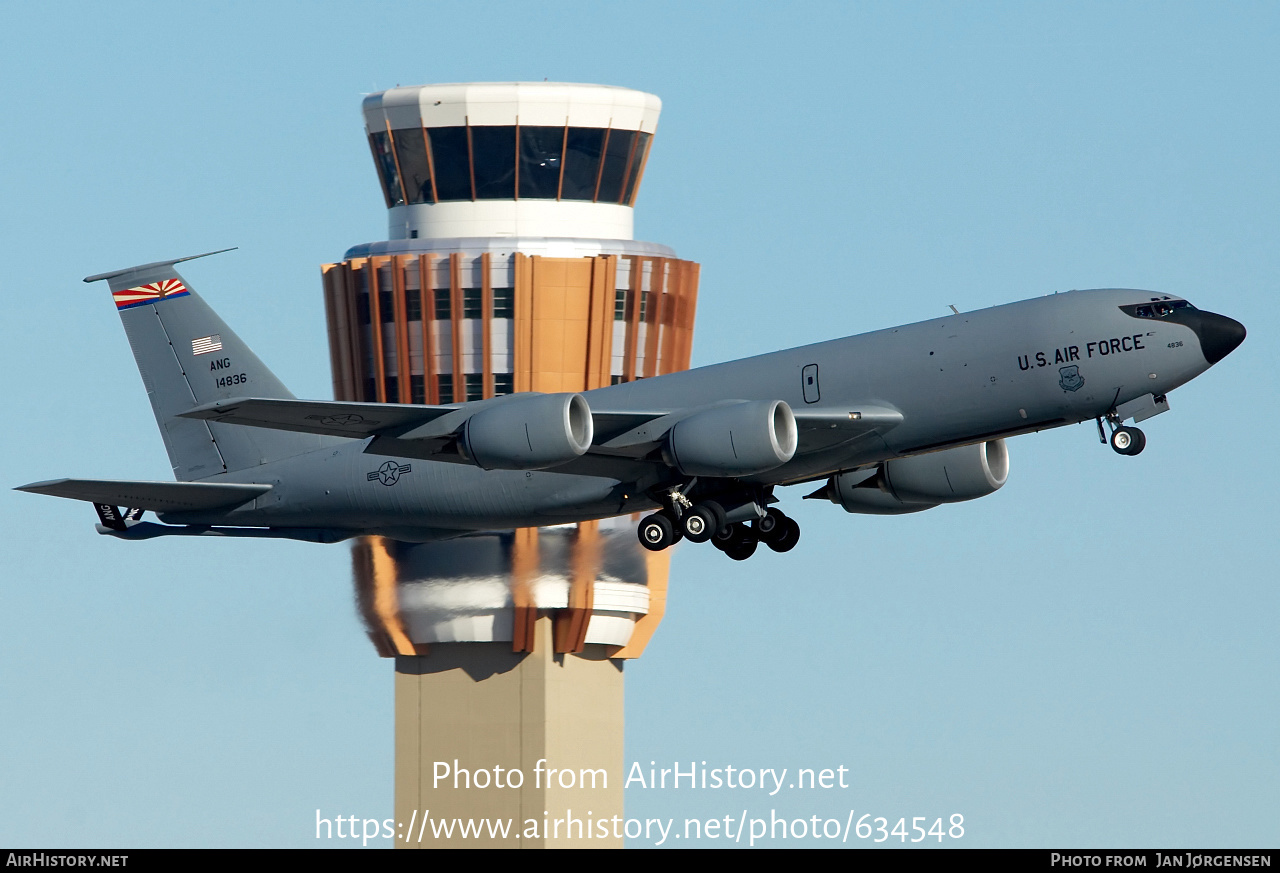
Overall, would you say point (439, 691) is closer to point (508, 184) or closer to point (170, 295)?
point (508, 184)

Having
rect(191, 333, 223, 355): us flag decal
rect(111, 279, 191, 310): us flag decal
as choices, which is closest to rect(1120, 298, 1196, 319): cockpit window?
rect(191, 333, 223, 355): us flag decal

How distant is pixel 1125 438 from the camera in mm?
48688

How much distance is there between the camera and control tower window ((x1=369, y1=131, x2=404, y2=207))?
88312 millimetres

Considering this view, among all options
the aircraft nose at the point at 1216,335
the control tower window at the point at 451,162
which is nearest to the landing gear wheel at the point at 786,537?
the aircraft nose at the point at 1216,335

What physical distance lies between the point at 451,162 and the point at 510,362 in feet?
29.3

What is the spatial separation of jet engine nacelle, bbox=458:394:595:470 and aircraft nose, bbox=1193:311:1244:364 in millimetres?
13549

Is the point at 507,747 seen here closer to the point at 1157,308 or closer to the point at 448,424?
the point at 448,424

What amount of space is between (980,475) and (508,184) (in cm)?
3627

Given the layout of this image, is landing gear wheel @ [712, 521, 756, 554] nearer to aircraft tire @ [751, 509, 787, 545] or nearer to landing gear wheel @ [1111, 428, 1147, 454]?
aircraft tire @ [751, 509, 787, 545]

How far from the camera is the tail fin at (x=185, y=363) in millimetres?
58969

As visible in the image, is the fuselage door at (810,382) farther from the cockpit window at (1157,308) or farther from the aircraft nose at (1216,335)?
the aircraft nose at (1216,335)

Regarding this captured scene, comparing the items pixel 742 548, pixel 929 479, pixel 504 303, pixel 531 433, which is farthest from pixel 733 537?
pixel 504 303

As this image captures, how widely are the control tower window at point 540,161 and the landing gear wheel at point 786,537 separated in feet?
113

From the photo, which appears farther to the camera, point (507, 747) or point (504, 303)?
point (507, 747)
